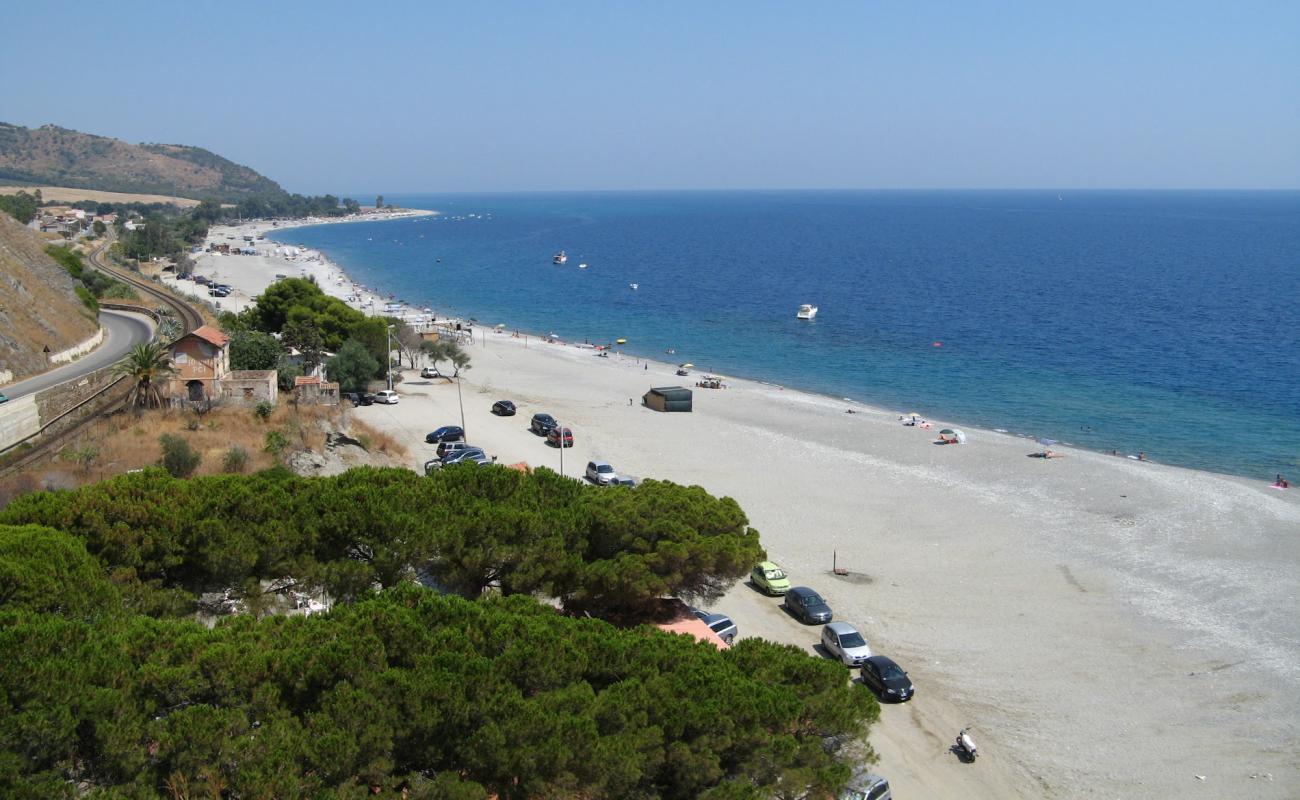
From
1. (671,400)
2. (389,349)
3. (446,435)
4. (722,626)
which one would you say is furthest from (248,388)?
(671,400)

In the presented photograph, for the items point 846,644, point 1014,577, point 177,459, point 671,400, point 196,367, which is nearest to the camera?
point 846,644

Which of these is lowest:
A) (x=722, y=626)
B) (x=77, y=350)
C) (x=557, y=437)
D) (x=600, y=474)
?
(x=557, y=437)

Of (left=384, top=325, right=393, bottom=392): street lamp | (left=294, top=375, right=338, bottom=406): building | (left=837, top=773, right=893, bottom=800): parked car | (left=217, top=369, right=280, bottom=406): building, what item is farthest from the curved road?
(left=837, top=773, right=893, bottom=800): parked car

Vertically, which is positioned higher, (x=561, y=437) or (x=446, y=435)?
(x=561, y=437)

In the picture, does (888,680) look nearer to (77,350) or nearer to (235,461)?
(235,461)

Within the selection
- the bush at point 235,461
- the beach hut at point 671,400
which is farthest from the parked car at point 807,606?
the beach hut at point 671,400

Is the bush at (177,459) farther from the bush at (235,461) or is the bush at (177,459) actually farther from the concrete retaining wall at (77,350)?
the concrete retaining wall at (77,350)

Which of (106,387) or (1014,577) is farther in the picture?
(106,387)
